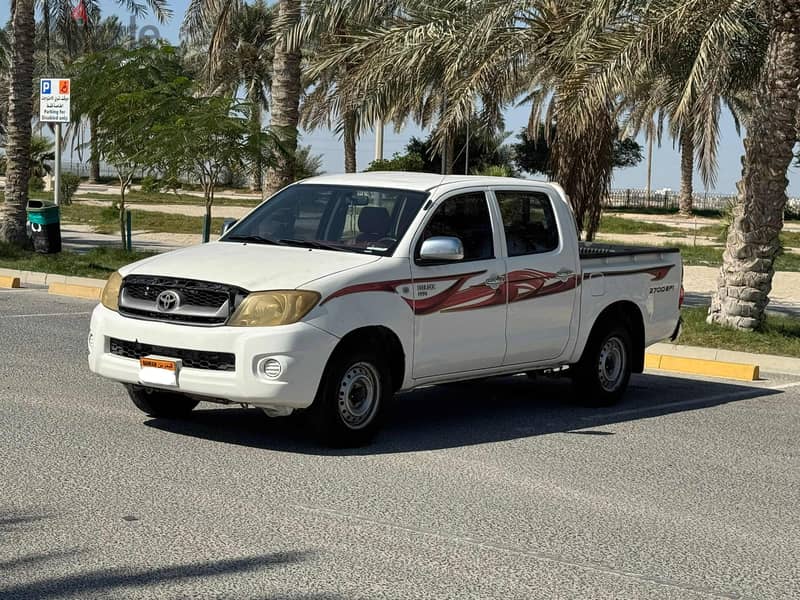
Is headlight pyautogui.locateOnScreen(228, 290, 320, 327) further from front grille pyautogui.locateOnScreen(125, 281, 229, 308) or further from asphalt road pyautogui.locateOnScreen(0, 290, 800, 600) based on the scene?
asphalt road pyautogui.locateOnScreen(0, 290, 800, 600)

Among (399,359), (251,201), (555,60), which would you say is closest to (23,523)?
(399,359)

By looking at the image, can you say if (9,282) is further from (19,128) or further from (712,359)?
(712,359)

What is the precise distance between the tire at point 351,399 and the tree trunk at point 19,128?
55.0ft

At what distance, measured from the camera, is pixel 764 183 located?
52.6ft

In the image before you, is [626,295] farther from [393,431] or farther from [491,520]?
[491,520]

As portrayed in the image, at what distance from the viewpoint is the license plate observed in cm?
854

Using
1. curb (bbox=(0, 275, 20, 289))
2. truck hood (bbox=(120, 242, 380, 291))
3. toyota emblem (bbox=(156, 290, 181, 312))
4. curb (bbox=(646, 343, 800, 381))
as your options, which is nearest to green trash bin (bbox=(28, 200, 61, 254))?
curb (bbox=(0, 275, 20, 289))

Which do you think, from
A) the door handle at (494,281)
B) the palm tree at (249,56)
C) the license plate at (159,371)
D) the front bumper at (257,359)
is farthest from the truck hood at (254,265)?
the palm tree at (249,56)

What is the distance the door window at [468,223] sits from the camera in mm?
9664

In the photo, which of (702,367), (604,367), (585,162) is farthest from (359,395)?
(585,162)

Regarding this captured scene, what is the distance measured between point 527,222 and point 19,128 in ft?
53.4

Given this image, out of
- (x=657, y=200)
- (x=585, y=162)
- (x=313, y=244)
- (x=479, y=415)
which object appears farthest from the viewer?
(x=657, y=200)

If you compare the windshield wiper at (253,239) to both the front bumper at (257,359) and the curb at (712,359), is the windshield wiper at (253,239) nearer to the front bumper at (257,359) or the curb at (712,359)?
the front bumper at (257,359)

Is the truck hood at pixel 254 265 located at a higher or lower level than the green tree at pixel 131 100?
lower
